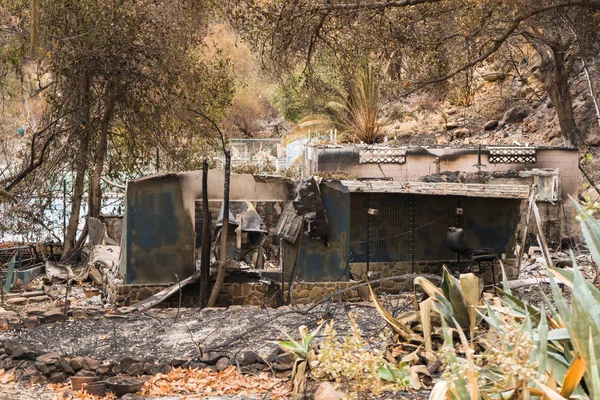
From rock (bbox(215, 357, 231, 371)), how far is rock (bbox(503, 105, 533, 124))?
3164 centimetres

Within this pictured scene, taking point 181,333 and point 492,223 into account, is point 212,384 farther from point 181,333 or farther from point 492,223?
point 492,223

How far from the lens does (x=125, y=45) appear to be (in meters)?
21.3

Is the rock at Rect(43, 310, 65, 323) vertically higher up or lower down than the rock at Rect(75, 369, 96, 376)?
higher up

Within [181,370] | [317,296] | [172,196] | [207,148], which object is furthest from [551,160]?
[181,370]

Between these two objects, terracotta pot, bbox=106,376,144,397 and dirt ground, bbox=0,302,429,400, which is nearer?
terracotta pot, bbox=106,376,144,397

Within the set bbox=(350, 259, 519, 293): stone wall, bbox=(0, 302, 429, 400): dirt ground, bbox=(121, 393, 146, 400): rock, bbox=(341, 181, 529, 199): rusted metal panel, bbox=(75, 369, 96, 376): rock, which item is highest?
bbox=(341, 181, 529, 199): rusted metal panel

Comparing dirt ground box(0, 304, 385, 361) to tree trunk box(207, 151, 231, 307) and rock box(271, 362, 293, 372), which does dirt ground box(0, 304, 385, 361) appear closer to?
rock box(271, 362, 293, 372)

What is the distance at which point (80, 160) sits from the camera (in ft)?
74.9

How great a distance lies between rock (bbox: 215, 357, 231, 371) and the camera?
30.3ft

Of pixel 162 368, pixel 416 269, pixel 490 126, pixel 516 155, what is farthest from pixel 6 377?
pixel 490 126

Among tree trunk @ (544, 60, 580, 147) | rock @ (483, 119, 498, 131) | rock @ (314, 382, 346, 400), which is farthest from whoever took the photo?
rock @ (483, 119, 498, 131)

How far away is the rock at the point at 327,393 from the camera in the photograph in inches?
282

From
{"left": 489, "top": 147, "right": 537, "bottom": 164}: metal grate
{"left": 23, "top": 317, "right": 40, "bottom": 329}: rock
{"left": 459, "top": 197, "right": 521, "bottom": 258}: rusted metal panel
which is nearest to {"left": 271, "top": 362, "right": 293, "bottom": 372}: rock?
{"left": 23, "top": 317, "right": 40, "bottom": 329}: rock

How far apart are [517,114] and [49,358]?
32.5 metres
